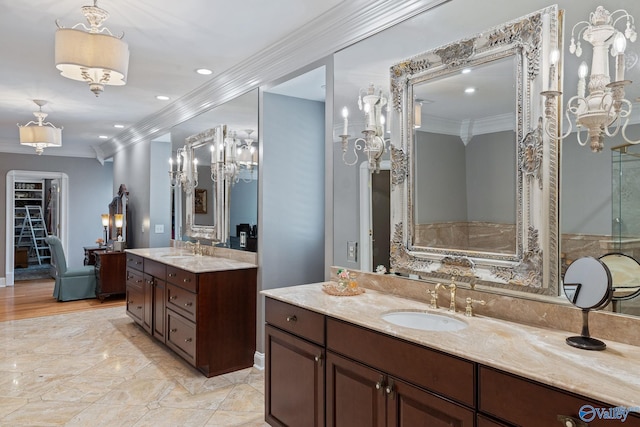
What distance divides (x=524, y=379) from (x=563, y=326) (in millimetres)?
525

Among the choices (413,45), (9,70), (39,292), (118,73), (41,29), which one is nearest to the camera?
(413,45)

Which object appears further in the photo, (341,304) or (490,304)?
(341,304)

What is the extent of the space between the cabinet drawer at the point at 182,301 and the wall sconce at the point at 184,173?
141 centimetres

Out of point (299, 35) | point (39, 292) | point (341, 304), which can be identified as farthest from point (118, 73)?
point (39, 292)

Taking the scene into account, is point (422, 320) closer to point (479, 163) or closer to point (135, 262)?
point (479, 163)

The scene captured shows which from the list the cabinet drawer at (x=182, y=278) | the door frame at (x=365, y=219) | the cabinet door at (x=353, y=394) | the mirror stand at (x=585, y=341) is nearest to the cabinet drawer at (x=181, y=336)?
the cabinet drawer at (x=182, y=278)

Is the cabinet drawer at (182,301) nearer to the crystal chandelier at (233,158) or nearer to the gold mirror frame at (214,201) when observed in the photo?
the gold mirror frame at (214,201)

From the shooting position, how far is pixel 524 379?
1207mm

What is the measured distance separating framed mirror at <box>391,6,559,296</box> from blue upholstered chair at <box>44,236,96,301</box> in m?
5.74

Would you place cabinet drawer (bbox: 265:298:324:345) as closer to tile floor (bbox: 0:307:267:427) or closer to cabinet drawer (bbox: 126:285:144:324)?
tile floor (bbox: 0:307:267:427)

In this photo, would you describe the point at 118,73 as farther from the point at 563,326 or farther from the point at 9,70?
the point at 563,326

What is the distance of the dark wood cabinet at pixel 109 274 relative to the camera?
6234 mm

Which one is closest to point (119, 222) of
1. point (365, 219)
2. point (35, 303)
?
point (35, 303)

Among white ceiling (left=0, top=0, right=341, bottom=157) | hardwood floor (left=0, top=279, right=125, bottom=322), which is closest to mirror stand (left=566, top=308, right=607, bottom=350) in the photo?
white ceiling (left=0, top=0, right=341, bottom=157)
